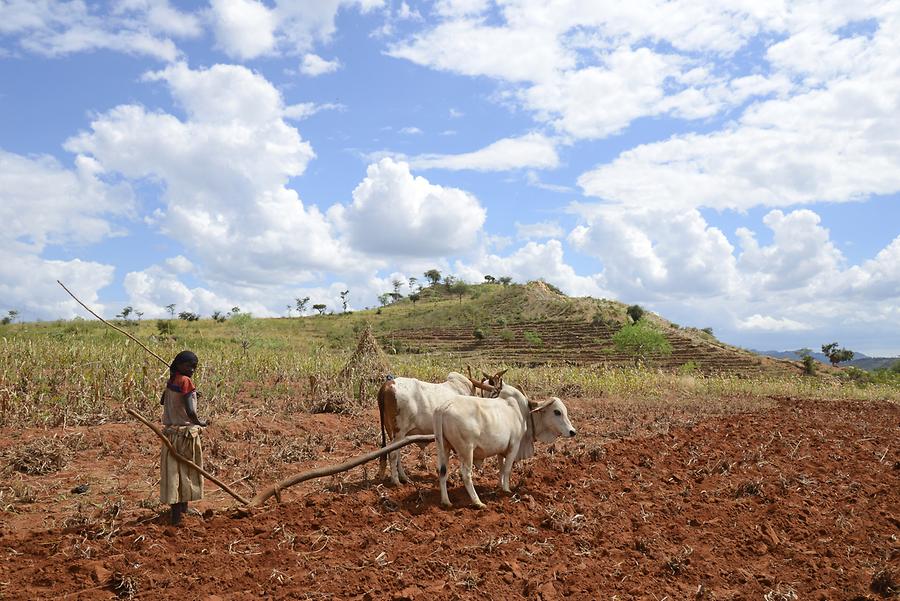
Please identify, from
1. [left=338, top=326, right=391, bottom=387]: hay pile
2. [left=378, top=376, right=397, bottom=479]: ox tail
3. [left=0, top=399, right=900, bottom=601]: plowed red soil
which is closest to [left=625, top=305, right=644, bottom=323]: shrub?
[left=338, top=326, right=391, bottom=387]: hay pile

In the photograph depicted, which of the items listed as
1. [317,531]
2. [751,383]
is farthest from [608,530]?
[751,383]

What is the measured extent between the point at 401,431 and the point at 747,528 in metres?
3.97

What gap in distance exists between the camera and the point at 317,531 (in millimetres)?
5969

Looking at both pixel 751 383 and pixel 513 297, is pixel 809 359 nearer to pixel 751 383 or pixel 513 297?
pixel 751 383

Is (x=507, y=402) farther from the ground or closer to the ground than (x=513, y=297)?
closer to the ground

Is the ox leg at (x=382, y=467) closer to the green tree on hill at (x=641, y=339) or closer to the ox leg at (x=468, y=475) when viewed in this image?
the ox leg at (x=468, y=475)

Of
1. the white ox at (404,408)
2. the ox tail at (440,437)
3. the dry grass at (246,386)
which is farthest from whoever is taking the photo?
the dry grass at (246,386)

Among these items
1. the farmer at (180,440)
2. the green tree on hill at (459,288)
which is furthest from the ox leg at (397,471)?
the green tree on hill at (459,288)

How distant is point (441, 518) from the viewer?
6.39 m

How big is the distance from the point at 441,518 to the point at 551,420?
2017 millimetres

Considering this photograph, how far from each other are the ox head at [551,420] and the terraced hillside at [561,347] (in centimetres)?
3209

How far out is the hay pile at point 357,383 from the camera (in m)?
13.3

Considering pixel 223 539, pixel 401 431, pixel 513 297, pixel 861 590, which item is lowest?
pixel 861 590

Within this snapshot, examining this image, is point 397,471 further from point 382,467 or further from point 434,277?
point 434,277
